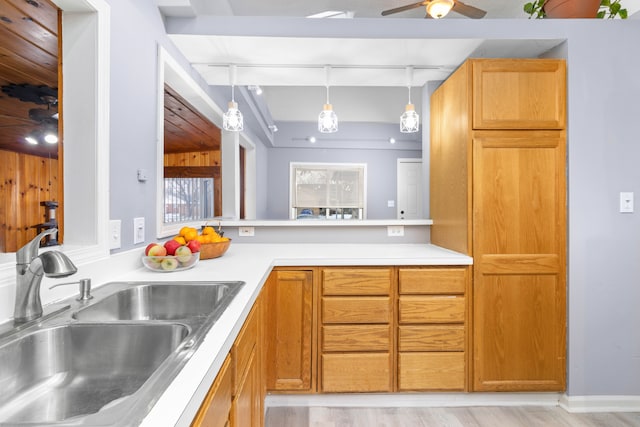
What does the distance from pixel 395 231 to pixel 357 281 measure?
75cm

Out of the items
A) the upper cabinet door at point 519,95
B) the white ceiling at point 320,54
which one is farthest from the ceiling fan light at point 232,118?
the upper cabinet door at point 519,95

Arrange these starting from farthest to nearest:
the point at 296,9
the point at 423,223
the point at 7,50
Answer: the point at 296,9 < the point at 423,223 < the point at 7,50

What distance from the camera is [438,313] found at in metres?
1.86

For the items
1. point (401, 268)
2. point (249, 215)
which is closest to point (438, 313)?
point (401, 268)

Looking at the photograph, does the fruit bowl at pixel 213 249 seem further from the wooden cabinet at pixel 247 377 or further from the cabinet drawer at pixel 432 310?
the cabinet drawer at pixel 432 310

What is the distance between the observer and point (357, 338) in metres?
1.87

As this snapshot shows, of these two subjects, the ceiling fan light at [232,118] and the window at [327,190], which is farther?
the window at [327,190]

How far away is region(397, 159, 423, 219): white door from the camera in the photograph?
20.2ft

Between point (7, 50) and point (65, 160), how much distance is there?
118 centimetres

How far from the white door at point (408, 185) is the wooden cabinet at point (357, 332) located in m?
4.41

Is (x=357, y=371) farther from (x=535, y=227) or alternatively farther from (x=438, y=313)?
(x=535, y=227)

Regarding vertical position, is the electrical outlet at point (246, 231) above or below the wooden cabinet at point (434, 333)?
above

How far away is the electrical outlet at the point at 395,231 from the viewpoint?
2.48 m

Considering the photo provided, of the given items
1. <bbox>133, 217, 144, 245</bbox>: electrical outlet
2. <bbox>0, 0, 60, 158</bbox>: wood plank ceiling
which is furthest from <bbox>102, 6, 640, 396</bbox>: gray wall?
<bbox>133, 217, 144, 245</bbox>: electrical outlet
